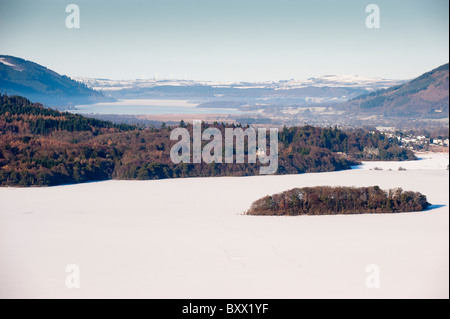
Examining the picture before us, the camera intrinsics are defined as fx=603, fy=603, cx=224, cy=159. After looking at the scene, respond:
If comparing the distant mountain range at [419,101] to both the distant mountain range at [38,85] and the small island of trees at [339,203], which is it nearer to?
the small island of trees at [339,203]

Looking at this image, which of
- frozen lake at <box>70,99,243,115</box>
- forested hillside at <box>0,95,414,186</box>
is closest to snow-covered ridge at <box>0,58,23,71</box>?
frozen lake at <box>70,99,243,115</box>

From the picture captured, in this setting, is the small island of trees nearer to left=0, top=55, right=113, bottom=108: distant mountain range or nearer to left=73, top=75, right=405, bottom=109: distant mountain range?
left=0, top=55, right=113, bottom=108: distant mountain range

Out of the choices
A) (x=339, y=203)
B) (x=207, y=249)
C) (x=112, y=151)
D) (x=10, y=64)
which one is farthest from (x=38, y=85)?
(x=207, y=249)

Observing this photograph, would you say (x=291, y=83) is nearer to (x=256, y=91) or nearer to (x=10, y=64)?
(x=256, y=91)

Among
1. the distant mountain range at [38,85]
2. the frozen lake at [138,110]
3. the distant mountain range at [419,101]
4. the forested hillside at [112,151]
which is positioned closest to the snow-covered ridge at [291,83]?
the distant mountain range at [38,85]

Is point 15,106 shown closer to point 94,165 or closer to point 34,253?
point 94,165

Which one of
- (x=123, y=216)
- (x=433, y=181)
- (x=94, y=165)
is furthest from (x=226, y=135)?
(x=123, y=216)
